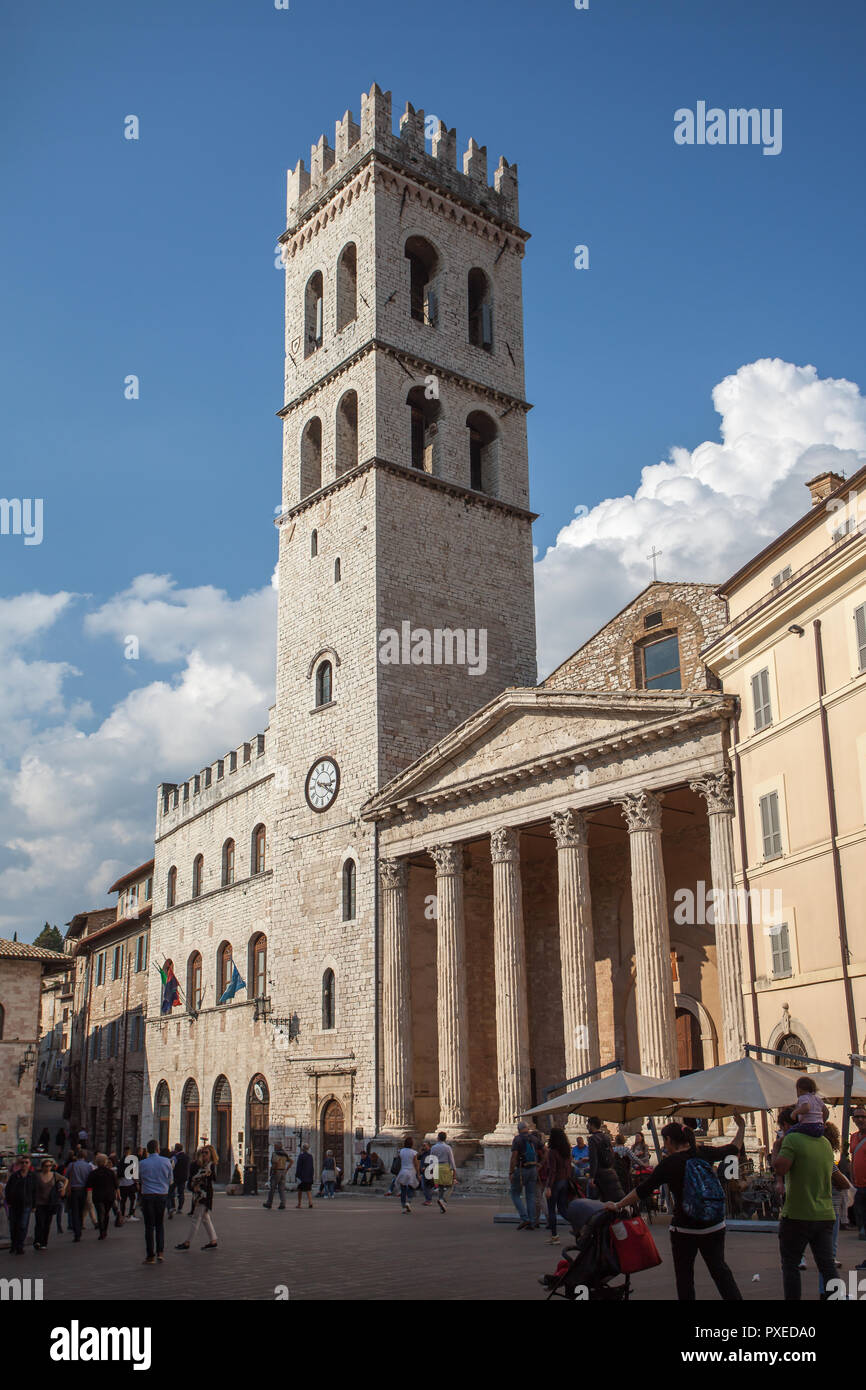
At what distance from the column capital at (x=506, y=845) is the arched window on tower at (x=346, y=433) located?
14013mm

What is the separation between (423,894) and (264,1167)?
10.4 m

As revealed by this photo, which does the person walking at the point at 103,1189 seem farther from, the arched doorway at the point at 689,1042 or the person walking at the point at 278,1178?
the arched doorway at the point at 689,1042

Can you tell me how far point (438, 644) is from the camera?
35500mm

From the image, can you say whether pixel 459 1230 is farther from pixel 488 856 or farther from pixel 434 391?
pixel 434 391

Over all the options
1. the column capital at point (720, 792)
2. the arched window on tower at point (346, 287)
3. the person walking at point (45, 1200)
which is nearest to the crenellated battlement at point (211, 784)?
the arched window on tower at point (346, 287)

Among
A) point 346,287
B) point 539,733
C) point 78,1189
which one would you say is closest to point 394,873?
point 539,733

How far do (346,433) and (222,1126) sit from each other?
22.8 m

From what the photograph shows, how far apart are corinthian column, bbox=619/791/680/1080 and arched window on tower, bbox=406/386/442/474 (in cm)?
1533

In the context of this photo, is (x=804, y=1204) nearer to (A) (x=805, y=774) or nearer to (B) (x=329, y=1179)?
(A) (x=805, y=774)

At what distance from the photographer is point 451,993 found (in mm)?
29812

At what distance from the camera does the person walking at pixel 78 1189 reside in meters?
20.2

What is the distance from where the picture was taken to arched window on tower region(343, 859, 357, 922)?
3314 cm

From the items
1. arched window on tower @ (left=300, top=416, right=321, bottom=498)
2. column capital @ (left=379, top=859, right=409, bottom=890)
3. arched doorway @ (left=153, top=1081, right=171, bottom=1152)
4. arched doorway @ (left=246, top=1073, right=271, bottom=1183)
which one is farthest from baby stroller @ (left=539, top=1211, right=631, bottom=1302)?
arched doorway @ (left=153, top=1081, right=171, bottom=1152)

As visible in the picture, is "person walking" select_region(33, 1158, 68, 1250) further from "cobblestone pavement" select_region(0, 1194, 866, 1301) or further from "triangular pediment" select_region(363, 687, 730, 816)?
"triangular pediment" select_region(363, 687, 730, 816)
